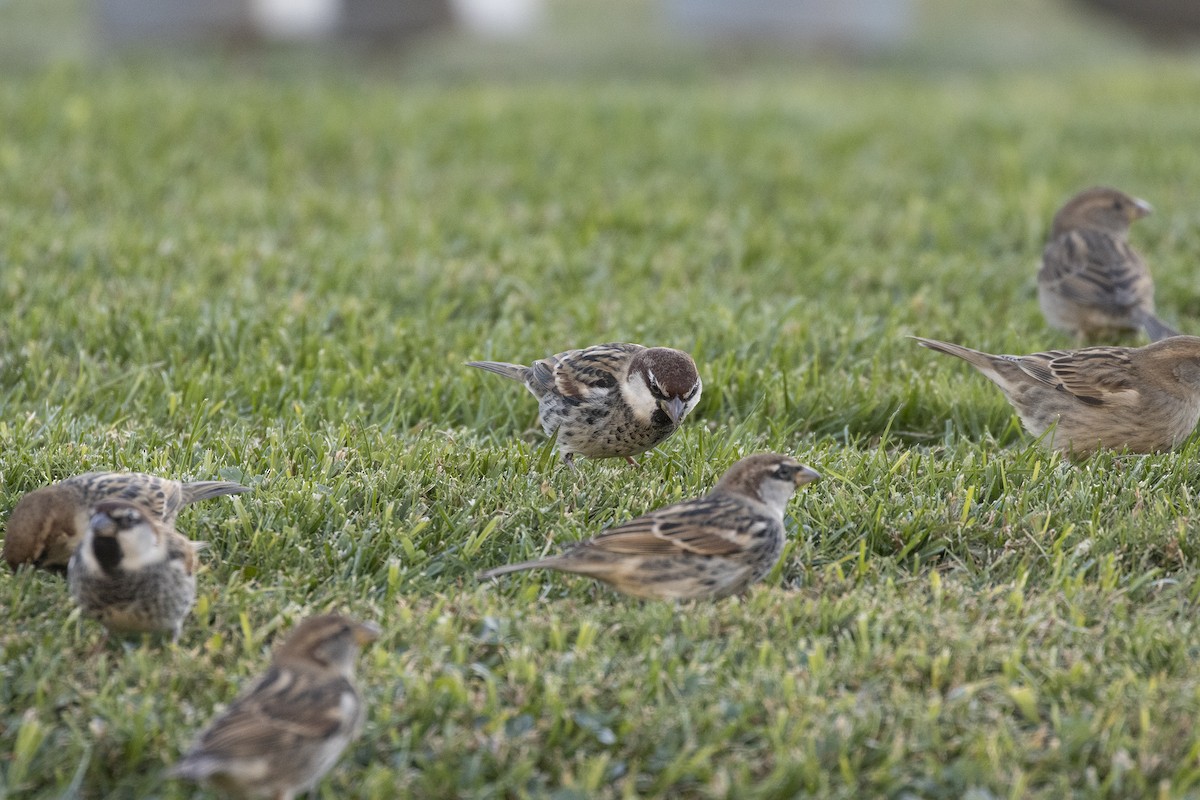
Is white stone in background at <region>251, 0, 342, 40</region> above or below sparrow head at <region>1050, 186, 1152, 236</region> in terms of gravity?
above

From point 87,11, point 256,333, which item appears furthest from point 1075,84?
point 87,11

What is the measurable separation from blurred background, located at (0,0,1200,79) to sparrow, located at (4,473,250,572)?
12609mm

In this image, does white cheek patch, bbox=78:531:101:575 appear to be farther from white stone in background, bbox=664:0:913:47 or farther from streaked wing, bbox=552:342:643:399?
white stone in background, bbox=664:0:913:47

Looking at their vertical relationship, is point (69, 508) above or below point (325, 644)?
above

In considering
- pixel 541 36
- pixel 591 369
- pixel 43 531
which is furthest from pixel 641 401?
pixel 541 36

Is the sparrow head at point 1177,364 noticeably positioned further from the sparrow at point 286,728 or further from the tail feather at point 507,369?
the sparrow at point 286,728

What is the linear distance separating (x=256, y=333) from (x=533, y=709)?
385 cm

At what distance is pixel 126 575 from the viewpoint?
4.36 meters

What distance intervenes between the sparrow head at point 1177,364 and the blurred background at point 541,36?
44.6 ft

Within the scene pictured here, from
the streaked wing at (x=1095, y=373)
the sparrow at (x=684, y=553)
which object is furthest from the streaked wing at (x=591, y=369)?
the streaked wing at (x=1095, y=373)

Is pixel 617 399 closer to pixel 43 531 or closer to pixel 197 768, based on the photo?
pixel 43 531

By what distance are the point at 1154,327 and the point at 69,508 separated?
552 centimetres

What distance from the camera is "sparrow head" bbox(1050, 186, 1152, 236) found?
863cm

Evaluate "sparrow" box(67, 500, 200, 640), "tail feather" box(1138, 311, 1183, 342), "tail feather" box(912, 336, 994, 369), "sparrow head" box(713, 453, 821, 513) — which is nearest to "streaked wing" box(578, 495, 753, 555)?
"sparrow head" box(713, 453, 821, 513)
